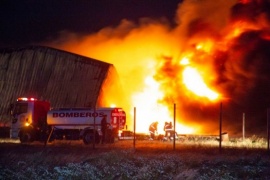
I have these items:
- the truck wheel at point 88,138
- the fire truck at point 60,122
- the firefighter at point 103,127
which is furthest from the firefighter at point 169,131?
the truck wheel at point 88,138

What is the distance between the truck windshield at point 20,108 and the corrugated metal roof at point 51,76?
8.66 meters

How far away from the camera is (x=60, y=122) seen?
3341 centimetres

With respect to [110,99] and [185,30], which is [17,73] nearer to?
[110,99]

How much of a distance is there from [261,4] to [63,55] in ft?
56.8

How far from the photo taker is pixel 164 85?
1620 inches

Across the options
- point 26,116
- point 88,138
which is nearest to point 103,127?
point 88,138

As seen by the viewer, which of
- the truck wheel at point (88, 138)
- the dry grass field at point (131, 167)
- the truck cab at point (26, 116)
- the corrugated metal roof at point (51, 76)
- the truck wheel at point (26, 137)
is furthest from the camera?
the corrugated metal roof at point (51, 76)

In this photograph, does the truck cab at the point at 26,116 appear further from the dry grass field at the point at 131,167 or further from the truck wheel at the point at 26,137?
the dry grass field at the point at 131,167

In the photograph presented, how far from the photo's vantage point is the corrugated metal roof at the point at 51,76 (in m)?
42.5

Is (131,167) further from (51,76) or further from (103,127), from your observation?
(51,76)

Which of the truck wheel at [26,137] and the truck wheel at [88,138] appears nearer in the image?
the truck wheel at [88,138]

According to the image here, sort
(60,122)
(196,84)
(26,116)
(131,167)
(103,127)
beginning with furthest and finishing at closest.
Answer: (196,84)
(26,116)
(60,122)
(103,127)
(131,167)

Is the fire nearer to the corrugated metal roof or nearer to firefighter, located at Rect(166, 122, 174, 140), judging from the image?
firefighter, located at Rect(166, 122, 174, 140)

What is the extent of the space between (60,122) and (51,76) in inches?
495
